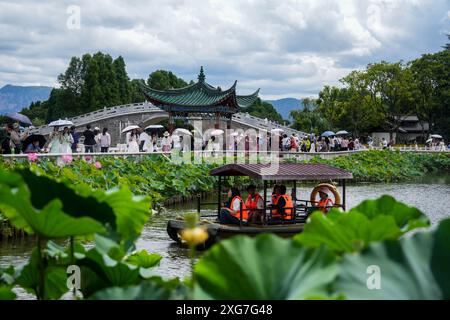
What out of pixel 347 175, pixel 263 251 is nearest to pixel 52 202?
pixel 263 251

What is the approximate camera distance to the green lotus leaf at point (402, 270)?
1675 millimetres

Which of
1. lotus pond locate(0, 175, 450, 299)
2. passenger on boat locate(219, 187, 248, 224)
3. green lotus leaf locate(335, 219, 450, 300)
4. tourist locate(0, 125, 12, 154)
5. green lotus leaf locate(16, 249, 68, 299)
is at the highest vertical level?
tourist locate(0, 125, 12, 154)

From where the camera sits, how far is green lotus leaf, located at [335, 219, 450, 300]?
1675mm

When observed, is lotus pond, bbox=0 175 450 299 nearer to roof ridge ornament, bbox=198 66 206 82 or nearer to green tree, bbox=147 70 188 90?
roof ridge ornament, bbox=198 66 206 82

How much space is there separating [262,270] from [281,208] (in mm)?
8937

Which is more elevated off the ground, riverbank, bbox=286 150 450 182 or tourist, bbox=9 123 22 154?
tourist, bbox=9 123 22 154

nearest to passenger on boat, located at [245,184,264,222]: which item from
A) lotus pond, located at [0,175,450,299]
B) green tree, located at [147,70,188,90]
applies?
lotus pond, located at [0,175,450,299]

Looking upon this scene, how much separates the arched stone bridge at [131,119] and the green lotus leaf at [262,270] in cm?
3798

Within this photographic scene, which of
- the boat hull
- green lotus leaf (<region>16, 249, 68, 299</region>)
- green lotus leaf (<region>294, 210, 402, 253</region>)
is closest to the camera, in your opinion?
green lotus leaf (<region>294, 210, 402, 253</region>)

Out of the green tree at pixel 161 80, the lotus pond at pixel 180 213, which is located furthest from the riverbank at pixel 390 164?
the green tree at pixel 161 80

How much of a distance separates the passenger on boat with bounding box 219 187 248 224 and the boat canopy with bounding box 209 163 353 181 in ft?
1.34

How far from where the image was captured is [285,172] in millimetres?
10719

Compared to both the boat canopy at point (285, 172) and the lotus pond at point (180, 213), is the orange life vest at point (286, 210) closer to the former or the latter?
the boat canopy at point (285, 172)

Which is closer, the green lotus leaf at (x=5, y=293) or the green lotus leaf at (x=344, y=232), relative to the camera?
the green lotus leaf at (x=344, y=232)
